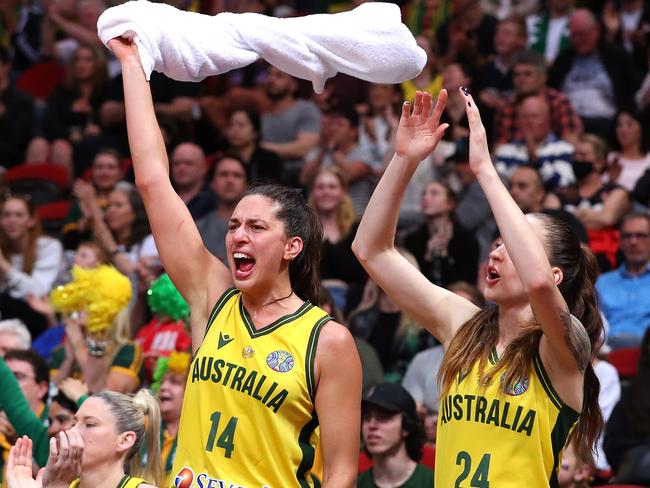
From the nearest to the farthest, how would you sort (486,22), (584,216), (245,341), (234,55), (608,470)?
(245,341), (234,55), (608,470), (584,216), (486,22)

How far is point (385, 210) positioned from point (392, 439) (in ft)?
6.77

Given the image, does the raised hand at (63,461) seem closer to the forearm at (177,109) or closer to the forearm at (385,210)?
the forearm at (385,210)

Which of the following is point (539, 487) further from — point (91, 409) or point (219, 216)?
point (219, 216)

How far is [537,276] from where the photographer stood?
385 centimetres

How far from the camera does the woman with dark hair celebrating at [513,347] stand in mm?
3932

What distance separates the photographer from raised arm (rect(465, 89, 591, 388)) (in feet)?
12.7

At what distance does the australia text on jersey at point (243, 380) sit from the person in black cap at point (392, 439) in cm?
218

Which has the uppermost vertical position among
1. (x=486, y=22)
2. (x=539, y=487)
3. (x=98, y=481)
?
→ (x=486, y=22)

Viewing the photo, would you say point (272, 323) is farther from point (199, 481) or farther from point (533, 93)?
point (533, 93)

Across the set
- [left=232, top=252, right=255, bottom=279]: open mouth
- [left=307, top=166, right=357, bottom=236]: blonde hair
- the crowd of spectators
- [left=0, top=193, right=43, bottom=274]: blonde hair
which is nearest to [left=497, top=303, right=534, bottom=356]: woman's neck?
[left=232, top=252, right=255, bottom=279]: open mouth

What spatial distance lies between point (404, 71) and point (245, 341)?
3.66 feet

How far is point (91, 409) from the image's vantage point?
4.96 m

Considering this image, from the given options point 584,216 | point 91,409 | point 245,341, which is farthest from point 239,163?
point 245,341

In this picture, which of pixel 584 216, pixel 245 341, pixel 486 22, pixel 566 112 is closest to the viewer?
pixel 245 341
